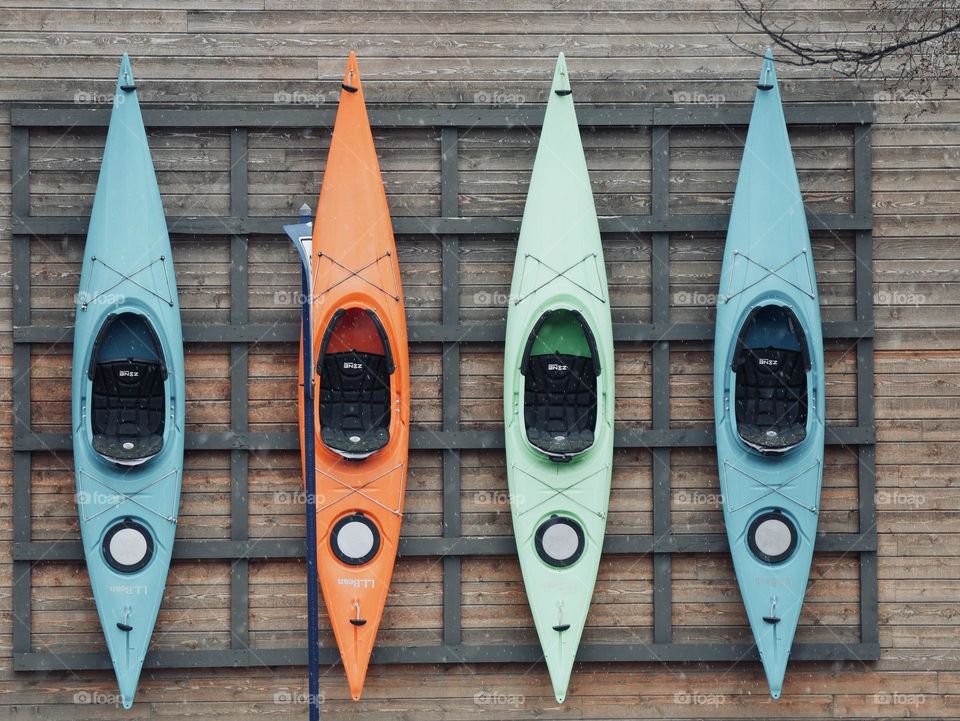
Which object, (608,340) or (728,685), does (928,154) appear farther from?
(728,685)

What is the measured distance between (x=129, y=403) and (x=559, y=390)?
281 cm

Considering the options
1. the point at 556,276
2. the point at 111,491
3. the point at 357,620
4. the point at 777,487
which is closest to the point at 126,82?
the point at 111,491

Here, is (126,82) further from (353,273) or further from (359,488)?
(359,488)

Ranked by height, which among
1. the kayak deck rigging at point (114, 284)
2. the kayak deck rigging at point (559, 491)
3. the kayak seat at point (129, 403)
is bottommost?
the kayak deck rigging at point (559, 491)

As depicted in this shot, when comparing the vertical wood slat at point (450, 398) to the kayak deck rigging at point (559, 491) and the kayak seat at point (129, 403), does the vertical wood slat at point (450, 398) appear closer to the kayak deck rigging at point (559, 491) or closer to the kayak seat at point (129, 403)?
the kayak deck rigging at point (559, 491)

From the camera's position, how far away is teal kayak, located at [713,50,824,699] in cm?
648

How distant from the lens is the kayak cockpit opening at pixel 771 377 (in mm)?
6477

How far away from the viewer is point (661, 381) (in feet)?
22.0

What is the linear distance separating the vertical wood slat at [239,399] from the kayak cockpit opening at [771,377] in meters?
3.25

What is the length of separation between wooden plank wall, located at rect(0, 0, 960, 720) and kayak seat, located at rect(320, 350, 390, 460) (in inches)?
12.2

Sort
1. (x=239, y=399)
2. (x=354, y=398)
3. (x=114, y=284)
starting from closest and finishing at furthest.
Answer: (x=114, y=284) → (x=354, y=398) → (x=239, y=399)

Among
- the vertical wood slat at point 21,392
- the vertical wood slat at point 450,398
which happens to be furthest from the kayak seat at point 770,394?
the vertical wood slat at point 21,392

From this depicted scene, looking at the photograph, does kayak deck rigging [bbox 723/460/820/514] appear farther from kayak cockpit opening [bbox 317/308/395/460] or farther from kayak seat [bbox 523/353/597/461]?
kayak cockpit opening [bbox 317/308/395/460]

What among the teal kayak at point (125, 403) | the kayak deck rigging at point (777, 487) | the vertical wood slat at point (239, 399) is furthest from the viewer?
the vertical wood slat at point (239, 399)
